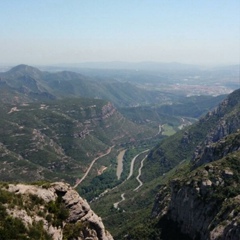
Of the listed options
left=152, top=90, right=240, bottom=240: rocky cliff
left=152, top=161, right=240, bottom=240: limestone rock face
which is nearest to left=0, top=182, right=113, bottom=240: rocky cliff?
left=152, top=90, right=240, bottom=240: rocky cliff

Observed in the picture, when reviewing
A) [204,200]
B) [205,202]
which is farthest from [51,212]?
[204,200]

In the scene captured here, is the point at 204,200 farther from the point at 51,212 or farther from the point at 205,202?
the point at 51,212

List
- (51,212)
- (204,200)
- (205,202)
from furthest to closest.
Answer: (204,200), (205,202), (51,212)

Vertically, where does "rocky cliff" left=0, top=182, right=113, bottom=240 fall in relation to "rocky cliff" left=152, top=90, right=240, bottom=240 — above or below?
above

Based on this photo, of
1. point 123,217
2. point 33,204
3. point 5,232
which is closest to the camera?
point 5,232

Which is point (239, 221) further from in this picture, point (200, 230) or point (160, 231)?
point (160, 231)

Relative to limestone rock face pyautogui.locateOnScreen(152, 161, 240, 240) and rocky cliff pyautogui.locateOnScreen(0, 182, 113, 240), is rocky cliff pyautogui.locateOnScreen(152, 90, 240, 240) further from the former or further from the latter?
rocky cliff pyautogui.locateOnScreen(0, 182, 113, 240)

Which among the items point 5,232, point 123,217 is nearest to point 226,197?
point 5,232

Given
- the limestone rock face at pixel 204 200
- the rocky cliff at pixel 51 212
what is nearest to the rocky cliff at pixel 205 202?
the limestone rock face at pixel 204 200

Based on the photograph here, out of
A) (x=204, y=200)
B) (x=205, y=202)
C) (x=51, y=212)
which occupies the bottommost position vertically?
(x=205, y=202)
